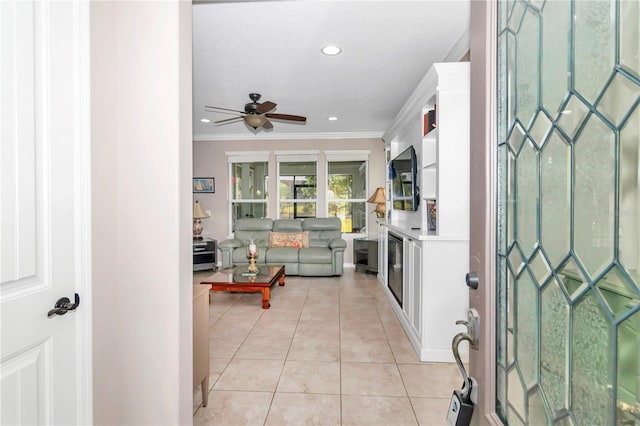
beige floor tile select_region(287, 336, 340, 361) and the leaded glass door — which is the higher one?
the leaded glass door

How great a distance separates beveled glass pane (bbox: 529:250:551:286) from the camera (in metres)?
0.61

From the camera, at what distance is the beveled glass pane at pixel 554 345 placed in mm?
565

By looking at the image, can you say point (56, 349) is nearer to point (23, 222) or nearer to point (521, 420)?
point (23, 222)

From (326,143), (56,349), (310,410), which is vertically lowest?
(310,410)

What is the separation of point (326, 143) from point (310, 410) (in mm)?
5382

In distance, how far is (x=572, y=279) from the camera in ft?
1.79

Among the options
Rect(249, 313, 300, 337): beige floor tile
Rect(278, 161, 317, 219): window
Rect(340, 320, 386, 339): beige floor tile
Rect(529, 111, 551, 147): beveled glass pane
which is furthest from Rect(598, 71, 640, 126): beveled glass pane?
Rect(278, 161, 317, 219): window

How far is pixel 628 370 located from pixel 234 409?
216cm

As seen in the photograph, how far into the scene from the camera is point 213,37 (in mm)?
2809


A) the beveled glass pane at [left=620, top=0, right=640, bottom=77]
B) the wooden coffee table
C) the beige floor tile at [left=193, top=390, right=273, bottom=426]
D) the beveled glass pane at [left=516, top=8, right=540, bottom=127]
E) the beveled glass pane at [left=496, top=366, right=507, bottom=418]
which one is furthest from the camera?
the wooden coffee table

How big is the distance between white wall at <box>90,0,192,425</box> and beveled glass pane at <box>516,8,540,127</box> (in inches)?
46.6


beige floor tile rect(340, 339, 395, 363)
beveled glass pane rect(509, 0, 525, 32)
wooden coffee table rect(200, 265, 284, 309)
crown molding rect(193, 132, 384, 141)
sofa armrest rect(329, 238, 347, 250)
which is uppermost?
crown molding rect(193, 132, 384, 141)

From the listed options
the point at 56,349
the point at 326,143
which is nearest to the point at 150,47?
the point at 56,349

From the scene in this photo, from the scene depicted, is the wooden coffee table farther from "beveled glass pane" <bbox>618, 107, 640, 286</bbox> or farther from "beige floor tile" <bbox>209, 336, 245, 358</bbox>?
"beveled glass pane" <bbox>618, 107, 640, 286</bbox>
